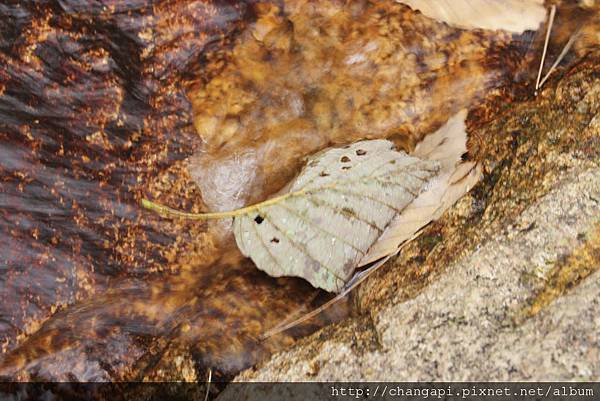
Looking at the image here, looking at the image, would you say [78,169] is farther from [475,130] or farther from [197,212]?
[475,130]

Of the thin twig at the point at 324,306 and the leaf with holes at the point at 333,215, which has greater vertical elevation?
the leaf with holes at the point at 333,215

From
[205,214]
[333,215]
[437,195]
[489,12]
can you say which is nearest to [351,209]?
[333,215]

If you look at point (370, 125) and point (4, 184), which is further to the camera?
point (370, 125)

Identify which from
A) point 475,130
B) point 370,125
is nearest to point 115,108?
point 370,125

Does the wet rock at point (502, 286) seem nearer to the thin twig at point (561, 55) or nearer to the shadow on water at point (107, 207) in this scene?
the thin twig at point (561, 55)

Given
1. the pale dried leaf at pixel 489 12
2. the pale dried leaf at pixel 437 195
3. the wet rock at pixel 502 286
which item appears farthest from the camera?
the pale dried leaf at pixel 489 12

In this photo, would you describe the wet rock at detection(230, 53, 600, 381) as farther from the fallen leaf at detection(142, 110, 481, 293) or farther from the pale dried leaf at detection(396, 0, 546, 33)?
the pale dried leaf at detection(396, 0, 546, 33)

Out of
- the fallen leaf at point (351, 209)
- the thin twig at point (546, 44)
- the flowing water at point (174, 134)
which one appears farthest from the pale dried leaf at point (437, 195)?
the thin twig at point (546, 44)
